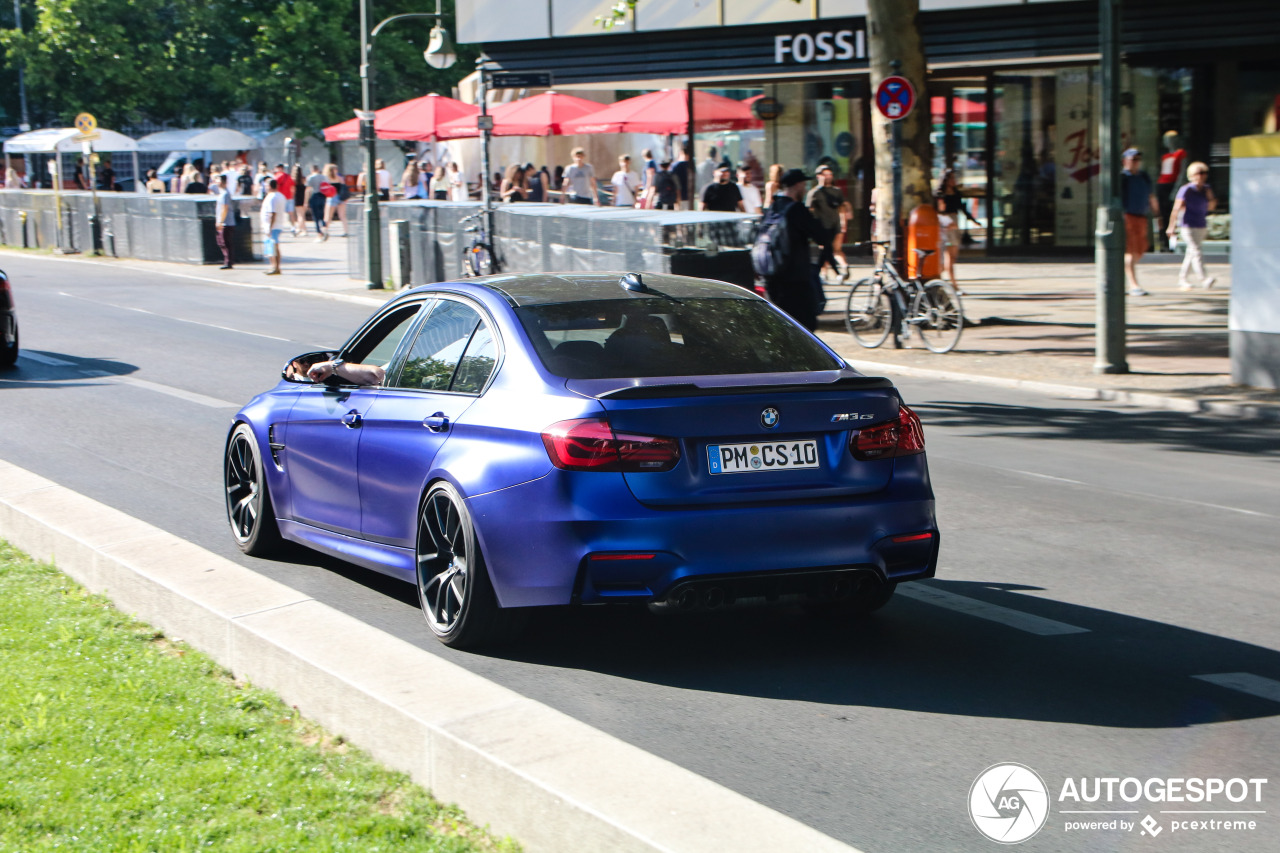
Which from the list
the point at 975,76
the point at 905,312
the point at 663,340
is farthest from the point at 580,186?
the point at 663,340

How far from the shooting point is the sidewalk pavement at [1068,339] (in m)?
14.2

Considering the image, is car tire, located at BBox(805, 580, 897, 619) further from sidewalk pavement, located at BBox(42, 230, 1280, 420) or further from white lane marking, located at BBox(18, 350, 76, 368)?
white lane marking, located at BBox(18, 350, 76, 368)

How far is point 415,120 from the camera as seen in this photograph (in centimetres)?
3550

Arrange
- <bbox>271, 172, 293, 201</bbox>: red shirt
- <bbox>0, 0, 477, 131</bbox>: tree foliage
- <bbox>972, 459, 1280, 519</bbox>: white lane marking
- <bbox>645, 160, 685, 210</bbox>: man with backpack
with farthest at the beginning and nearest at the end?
<bbox>0, 0, 477, 131</bbox>: tree foliage → <bbox>271, 172, 293, 201</bbox>: red shirt → <bbox>645, 160, 685, 210</bbox>: man with backpack → <bbox>972, 459, 1280, 519</bbox>: white lane marking

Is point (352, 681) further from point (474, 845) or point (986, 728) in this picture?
point (986, 728)

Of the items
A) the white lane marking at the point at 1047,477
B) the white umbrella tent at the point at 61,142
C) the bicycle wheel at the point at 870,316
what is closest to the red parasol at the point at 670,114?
the bicycle wheel at the point at 870,316

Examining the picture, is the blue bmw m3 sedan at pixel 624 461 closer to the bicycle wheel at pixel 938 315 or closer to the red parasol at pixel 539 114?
the bicycle wheel at pixel 938 315

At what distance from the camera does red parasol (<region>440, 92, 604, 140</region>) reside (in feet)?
105

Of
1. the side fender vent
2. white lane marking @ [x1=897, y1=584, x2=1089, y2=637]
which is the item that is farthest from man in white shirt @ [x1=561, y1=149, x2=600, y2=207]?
white lane marking @ [x1=897, y1=584, x2=1089, y2=637]

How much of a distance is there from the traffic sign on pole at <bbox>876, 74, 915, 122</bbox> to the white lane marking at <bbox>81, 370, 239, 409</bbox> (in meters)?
8.68

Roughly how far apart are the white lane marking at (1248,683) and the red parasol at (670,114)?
2545cm

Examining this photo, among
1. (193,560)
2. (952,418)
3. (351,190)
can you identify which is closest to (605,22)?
(952,418)

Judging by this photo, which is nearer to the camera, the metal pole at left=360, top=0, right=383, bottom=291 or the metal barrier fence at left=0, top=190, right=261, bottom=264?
the metal pole at left=360, top=0, right=383, bottom=291

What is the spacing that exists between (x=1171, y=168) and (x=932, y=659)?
23.9 meters
